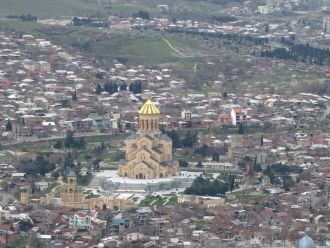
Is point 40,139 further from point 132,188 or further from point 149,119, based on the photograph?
point 132,188

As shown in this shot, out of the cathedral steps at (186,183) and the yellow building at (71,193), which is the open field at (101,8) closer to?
the cathedral steps at (186,183)

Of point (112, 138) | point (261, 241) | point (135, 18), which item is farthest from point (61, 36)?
point (261, 241)

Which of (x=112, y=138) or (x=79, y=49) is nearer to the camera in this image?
(x=112, y=138)

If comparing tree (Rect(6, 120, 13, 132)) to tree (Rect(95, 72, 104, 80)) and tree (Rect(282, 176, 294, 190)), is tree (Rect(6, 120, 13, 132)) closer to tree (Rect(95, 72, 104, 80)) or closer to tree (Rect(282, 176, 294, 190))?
tree (Rect(282, 176, 294, 190))

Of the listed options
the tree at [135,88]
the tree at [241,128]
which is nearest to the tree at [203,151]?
the tree at [241,128]

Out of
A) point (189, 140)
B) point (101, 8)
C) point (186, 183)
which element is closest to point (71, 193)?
point (186, 183)

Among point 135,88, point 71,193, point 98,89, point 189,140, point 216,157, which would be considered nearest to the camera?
point 71,193

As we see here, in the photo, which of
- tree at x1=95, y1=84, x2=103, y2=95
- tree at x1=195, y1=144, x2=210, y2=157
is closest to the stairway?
tree at x1=195, y1=144, x2=210, y2=157

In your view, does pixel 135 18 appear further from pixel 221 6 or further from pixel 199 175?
pixel 199 175
